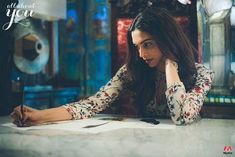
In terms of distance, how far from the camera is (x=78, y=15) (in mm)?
1820

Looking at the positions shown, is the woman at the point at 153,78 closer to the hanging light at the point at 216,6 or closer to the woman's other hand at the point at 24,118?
the woman's other hand at the point at 24,118

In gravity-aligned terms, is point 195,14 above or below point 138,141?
above

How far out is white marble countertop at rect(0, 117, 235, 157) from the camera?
96cm

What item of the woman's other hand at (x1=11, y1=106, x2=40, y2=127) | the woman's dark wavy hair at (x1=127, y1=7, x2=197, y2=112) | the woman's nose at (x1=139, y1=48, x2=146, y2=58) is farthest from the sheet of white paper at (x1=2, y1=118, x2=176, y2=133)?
the woman's nose at (x1=139, y1=48, x2=146, y2=58)

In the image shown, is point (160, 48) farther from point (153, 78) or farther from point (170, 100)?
point (170, 100)

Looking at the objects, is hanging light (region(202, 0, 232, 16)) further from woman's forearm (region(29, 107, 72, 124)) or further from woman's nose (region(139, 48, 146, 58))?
woman's forearm (region(29, 107, 72, 124))

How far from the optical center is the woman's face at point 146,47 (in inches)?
56.6

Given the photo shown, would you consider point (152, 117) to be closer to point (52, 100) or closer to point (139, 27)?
point (139, 27)

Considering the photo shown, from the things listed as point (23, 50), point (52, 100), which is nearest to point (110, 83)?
point (52, 100)

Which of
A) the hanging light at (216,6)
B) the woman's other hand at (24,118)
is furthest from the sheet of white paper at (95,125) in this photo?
the hanging light at (216,6)

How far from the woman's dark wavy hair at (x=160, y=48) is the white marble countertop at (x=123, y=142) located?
1.07 feet

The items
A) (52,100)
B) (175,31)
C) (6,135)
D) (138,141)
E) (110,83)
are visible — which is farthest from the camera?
(52,100)

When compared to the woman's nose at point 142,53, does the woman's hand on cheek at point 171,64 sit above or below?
below

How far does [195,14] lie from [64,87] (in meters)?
0.84
